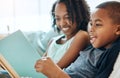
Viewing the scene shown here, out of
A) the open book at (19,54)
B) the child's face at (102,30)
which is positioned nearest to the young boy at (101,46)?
the child's face at (102,30)

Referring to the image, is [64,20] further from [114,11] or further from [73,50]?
[114,11]

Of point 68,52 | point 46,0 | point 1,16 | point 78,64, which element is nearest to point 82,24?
point 68,52

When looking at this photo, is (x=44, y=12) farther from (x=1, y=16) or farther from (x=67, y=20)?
(x=67, y=20)

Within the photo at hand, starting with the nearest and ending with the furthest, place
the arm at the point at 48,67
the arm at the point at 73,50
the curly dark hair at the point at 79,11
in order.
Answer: the arm at the point at 48,67, the arm at the point at 73,50, the curly dark hair at the point at 79,11

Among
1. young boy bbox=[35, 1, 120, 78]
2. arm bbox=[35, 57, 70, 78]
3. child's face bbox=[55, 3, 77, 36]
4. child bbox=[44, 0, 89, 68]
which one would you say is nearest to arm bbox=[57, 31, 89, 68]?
child bbox=[44, 0, 89, 68]

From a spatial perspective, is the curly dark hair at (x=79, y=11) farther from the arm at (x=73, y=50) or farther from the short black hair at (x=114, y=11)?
the short black hair at (x=114, y=11)

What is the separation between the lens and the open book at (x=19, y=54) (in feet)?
3.22

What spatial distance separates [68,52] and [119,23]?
0.35 m

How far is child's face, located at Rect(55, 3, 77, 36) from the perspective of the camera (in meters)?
1.32

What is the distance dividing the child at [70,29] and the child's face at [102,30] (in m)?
0.26

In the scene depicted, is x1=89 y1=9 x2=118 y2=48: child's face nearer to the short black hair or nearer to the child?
the short black hair

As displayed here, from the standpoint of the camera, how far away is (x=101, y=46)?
1.00 m

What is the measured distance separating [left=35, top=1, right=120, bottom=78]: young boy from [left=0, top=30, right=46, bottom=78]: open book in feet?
0.39

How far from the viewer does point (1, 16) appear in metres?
2.32
